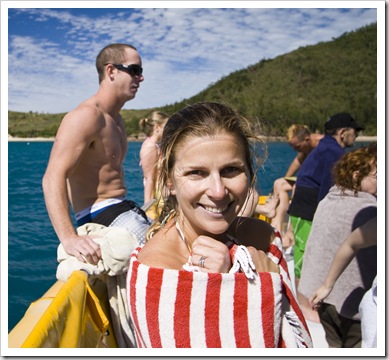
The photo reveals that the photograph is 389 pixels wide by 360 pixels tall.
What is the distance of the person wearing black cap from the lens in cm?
325

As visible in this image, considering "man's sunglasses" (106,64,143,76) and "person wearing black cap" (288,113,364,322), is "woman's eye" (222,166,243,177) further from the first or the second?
"person wearing black cap" (288,113,364,322)

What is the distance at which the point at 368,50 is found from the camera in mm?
76062

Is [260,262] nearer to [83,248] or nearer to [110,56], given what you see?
[83,248]

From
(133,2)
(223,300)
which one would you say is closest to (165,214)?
(223,300)

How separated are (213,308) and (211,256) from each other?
4.3 inches

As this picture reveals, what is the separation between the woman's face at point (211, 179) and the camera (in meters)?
1.01

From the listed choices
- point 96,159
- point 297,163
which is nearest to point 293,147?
point 297,163

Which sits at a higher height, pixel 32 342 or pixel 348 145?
pixel 348 145

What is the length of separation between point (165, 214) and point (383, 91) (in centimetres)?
78

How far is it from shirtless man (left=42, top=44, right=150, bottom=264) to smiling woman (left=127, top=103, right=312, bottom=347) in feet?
2.50

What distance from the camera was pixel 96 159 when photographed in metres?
2.27

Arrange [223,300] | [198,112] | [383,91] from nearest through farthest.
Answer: [223,300] → [198,112] → [383,91]

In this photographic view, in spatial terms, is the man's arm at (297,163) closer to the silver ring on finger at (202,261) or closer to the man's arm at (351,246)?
the man's arm at (351,246)

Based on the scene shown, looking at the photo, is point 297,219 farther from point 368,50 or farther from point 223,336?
point 368,50
